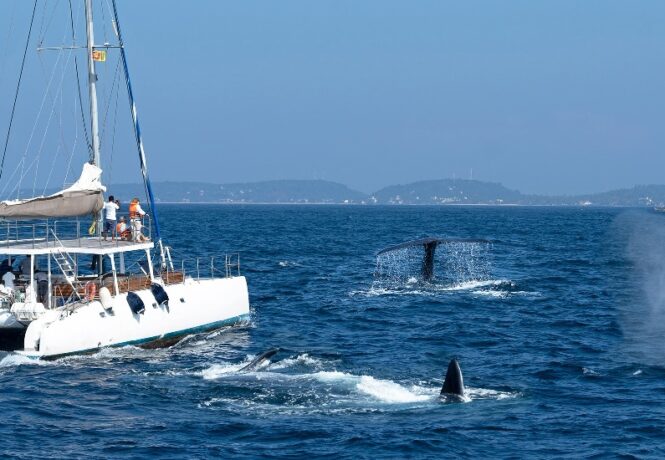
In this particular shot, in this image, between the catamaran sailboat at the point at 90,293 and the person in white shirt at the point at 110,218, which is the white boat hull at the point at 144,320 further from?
the person in white shirt at the point at 110,218

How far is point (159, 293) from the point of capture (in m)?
35.9

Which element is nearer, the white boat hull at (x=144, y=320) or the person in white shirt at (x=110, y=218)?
the white boat hull at (x=144, y=320)

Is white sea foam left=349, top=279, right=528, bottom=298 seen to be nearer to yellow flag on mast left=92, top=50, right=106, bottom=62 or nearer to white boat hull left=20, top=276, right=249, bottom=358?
white boat hull left=20, top=276, right=249, bottom=358

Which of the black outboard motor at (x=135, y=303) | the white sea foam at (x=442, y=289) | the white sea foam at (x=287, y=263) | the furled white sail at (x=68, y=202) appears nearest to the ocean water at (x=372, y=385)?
the white sea foam at (x=442, y=289)

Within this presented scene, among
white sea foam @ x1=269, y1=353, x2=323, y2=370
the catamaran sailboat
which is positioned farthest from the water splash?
the catamaran sailboat

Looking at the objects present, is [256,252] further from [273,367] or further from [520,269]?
[273,367]

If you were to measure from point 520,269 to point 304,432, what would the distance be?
47.0 metres

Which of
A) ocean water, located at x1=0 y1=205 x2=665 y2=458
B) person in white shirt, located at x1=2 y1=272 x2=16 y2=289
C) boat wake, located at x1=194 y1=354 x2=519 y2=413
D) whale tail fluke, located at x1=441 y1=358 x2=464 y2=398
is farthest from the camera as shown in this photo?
person in white shirt, located at x1=2 y1=272 x2=16 y2=289

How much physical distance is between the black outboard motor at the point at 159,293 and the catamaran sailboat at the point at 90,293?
0.03 m

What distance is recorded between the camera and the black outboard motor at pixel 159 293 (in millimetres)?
35844

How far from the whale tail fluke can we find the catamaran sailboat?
1126 cm

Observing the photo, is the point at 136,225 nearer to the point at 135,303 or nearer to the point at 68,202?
the point at 68,202

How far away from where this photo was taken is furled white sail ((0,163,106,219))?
35219 mm

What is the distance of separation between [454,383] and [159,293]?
12.1 metres
